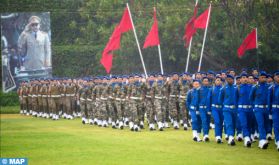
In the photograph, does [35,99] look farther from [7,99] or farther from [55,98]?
[7,99]

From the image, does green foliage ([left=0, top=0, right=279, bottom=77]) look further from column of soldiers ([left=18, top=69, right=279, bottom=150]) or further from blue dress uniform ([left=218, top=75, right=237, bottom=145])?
blue dress uniform ([left=218, top=75, right=237, bottom=145])

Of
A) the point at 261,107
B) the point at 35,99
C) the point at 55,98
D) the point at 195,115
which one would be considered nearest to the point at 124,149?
the point at 195,115

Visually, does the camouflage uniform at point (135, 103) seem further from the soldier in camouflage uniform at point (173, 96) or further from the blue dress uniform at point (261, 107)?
the blue dress uniform at point (261, 107)

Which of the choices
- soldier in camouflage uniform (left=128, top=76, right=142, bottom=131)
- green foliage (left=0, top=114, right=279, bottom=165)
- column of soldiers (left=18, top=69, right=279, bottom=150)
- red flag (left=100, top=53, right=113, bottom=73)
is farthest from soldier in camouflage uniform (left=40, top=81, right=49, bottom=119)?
soldier in camouflage uniform (left=128, top=76, right=142, bottom=131)

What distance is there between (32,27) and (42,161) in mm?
36843

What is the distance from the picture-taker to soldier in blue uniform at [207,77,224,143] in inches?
914

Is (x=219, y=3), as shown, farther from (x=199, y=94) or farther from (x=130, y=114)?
(x=199, y=94)

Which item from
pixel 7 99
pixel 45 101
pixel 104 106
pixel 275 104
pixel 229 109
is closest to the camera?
pixel 275 104

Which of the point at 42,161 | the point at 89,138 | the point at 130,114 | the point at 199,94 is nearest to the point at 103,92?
the point at 130,114

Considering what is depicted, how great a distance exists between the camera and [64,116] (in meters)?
42.8

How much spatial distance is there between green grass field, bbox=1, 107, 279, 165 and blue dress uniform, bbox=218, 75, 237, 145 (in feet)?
1.41

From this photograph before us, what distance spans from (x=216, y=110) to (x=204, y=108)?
0.68 metres

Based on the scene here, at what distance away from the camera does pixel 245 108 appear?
22219mm

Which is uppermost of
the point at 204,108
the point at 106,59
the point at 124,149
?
the point at 106,59
